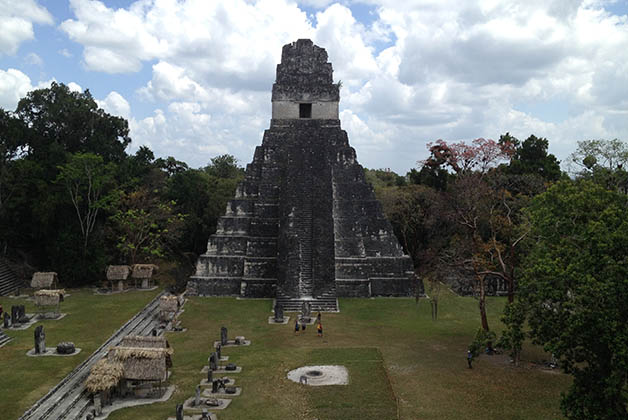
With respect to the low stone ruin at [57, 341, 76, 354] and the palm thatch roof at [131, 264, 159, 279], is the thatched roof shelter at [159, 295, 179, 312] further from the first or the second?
the palm thatch roof at [131, 264, 159, 279]

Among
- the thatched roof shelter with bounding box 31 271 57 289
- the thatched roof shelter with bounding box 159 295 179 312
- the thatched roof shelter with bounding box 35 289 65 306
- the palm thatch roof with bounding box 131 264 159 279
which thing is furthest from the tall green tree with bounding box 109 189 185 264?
the thatched roof shelter with bounding box 159 295 179 312

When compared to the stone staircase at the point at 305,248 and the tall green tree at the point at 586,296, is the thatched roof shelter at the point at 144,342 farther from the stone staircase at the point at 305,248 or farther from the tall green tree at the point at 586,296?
the tall green tree at the point at 586,296

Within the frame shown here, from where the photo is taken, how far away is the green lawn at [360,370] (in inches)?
494

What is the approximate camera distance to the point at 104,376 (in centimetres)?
1308

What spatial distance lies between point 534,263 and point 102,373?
37.9 ft

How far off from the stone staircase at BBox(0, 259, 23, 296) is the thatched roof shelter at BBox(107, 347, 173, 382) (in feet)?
51.1

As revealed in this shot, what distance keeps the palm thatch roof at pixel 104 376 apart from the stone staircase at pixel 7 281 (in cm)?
1571

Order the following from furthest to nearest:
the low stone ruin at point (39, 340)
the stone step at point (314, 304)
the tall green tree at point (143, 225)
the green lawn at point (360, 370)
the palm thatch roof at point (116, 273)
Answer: the tall green tree at point (143, 225) → the palm thatch roof at point (116, 273) → the stone step at point (314, 304) → the low stone ruin at point (39, 340) → the green lawn at point (360, 370)

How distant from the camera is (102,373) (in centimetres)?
1316

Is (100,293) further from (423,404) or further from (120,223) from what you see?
(423,404)

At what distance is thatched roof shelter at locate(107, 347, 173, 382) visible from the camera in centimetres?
1349

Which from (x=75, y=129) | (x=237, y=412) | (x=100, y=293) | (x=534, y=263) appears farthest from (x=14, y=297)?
(x=534, y=263)

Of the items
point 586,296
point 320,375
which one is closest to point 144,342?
point 320,375

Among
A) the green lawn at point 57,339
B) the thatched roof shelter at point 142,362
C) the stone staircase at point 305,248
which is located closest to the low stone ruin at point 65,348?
the green lawn at point 57,339
